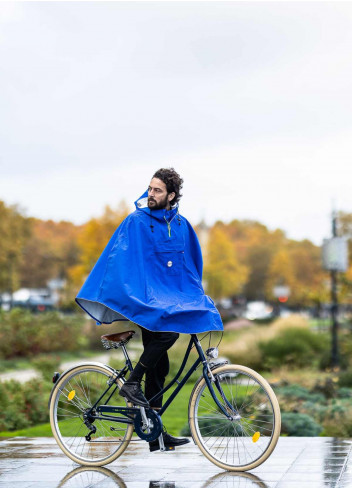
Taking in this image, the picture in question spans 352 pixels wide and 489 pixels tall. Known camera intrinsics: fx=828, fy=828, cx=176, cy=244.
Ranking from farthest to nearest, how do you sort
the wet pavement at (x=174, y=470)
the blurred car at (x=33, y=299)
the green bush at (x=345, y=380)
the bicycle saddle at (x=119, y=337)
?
the blurred car at (x=33, y=299), the green bush at (x=345, y=380), the bicycle saddle at (x=119, y=337), the wet pavement at (x=174, y=470)

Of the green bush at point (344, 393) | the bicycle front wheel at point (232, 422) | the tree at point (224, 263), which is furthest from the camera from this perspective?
the tree at point (224, 263)

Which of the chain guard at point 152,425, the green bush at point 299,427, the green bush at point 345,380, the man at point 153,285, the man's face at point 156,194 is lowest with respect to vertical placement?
the green bush at point 345,380

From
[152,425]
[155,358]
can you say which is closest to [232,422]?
[152,425]

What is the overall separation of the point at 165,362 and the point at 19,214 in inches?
1562

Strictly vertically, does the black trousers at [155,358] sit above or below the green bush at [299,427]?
above

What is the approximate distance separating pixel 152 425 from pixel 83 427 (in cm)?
67

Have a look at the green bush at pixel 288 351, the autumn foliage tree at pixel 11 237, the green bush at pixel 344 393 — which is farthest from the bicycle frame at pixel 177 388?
the autumn foliage tree at pixel 11 237

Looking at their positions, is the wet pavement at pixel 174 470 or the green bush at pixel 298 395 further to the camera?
the green bush at pixel 298 395

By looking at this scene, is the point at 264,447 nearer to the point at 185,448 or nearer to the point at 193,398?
the point at 193,398

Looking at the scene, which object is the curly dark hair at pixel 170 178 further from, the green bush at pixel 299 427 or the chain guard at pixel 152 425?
the green bush at pixel 299 427

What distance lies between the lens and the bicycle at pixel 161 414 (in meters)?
5.25

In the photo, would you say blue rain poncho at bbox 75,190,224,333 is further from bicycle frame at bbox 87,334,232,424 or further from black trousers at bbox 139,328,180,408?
bicycle frame at bbox 87,334,232,424

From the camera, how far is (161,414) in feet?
17.6

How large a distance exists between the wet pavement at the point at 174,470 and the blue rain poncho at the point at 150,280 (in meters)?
0.92
